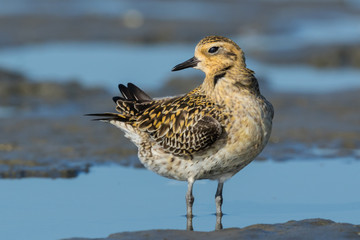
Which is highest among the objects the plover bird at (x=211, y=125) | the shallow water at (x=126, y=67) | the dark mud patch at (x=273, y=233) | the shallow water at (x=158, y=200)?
the shallow water at (x=126, y=67)

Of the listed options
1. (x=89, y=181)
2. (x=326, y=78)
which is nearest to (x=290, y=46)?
(x=326, y=78)

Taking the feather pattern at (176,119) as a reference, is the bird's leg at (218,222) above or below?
below

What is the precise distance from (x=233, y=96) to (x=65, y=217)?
7.93 feet

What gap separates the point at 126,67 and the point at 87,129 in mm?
5786

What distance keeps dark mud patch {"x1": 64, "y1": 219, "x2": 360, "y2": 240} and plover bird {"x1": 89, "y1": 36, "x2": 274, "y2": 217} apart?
0.97 meters

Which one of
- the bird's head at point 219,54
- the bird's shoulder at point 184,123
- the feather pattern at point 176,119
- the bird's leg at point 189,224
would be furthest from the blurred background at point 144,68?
the bird's head at point 219,54

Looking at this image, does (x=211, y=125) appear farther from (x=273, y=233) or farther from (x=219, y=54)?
(x=273, y=233)

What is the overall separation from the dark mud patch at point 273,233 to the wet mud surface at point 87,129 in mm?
3297

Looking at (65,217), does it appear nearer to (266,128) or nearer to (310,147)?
(266,128)

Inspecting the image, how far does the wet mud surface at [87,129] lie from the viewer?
11688 millimetres

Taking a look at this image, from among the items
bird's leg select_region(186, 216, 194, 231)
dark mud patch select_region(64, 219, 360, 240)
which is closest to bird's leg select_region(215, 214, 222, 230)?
bird's leg select_region(186, 216, 194, 231)

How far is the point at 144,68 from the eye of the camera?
1900 centimetres

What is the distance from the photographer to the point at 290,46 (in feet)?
70.8

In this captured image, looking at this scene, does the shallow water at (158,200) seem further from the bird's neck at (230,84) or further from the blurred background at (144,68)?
the bird's neck at (230,84)
